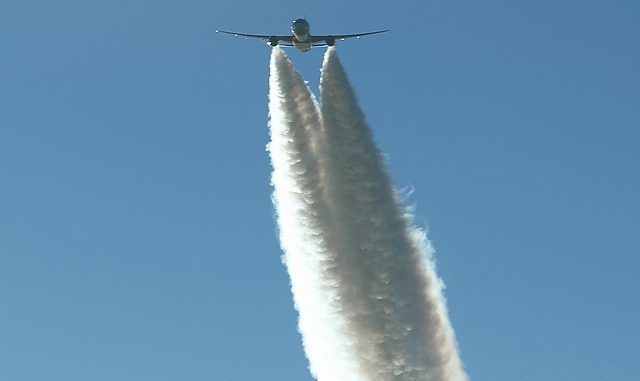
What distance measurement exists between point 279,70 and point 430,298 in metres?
16.9

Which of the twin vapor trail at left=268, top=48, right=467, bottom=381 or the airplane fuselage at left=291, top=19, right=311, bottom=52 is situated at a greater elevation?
the airplane fuselage at left=291, top=19, right=311, bottom=52

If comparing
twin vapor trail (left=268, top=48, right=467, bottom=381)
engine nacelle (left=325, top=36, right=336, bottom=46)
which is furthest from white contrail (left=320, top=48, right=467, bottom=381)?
engine nacelle (left=325, top=36, right=336, bottom=46)

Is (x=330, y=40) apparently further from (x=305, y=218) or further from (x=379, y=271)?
(x=379, y=271)

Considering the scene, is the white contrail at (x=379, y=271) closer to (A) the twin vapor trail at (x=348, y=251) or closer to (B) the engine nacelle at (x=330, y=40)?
(A) the twin vapor trail at (x=348, y=251)

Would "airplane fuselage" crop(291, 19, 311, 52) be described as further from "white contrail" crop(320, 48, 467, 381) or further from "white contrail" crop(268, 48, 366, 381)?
"white contrail" crop(320, 48, 467, 381)

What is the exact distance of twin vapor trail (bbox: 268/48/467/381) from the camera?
81.1m

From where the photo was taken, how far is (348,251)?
82812mm

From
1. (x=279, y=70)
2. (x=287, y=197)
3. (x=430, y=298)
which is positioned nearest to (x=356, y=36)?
(x=279, y=70)

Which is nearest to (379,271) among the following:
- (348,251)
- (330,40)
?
(348,251)

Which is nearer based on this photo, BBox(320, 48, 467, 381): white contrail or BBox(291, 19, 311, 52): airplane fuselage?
BBox(320, 48, 467, 381): white contrail

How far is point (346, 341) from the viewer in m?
81.5

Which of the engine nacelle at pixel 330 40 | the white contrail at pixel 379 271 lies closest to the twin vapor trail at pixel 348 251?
the white contrail at pixel 379 271

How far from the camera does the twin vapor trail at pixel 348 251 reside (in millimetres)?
81125

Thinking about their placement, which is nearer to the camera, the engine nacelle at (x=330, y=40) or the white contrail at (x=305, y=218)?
the white contrail at (x=305, y=218)
